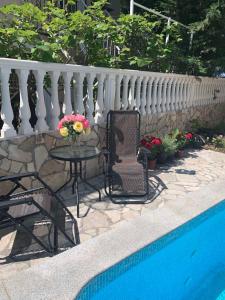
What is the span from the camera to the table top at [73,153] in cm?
385

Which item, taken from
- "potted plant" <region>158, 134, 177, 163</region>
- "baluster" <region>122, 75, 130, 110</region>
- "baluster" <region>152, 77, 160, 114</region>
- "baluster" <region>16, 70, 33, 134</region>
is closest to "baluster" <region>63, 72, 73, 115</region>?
"baluster" <region>16, 70, 33, 134</region>

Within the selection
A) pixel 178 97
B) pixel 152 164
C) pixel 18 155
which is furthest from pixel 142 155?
pixel 178 97

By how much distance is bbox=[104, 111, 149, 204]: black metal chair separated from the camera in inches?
172

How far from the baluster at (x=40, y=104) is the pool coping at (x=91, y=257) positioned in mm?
1805

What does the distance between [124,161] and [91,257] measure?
229cm

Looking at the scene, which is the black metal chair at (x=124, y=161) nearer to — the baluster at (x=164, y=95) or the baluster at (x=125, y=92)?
the baluster at (x=125, y=92)

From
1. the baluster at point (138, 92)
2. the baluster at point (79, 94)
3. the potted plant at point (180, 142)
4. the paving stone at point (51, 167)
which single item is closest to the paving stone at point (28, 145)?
the paving stone at point (51, 167)

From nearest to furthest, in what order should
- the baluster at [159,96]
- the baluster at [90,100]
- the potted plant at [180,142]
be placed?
the baluster at [90,100]
the potted plant at [180,142]
the baluster at [159,96]

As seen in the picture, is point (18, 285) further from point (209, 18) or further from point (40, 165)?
point (209, 18)

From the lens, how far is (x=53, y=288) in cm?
234

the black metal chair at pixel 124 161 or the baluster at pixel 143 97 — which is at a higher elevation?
the baluster at pixel 143 97

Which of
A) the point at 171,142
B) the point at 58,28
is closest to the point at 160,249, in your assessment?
the point at 171,142

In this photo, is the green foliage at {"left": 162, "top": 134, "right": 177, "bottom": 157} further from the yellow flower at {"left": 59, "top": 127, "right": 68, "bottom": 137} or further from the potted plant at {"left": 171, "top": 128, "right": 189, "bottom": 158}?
the yellow flower at {"left": 59, "top": 127, "right": 68, "bottom": 137}

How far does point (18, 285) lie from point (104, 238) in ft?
3.23
